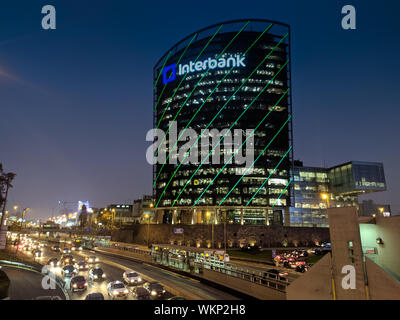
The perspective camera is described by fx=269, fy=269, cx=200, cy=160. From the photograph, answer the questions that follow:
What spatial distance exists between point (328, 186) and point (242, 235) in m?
65.1

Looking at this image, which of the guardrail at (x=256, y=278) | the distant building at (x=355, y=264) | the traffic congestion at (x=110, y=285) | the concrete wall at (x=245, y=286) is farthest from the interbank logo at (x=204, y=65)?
the distant building at (x=355, y=264)

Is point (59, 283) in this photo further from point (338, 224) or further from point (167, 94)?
point (167, 94)

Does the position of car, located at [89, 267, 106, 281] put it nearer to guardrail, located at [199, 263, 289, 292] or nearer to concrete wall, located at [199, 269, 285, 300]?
concrete wall, located at [199, 269, 285, 300]

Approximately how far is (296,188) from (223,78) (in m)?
56.4

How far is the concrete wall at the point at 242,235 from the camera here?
74.2m

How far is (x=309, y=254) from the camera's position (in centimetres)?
5169

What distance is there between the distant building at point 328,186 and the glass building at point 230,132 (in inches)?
541

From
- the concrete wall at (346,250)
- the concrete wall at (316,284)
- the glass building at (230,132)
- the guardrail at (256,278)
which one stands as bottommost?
the guardrail at (256,278)

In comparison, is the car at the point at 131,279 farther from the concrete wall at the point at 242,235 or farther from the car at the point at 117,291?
the concrete wall at the point at 242,235

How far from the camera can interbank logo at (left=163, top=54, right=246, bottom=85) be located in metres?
110

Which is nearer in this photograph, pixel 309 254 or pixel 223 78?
pixel 309 254

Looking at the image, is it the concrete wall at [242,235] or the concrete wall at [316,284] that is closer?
the concrete wall at [316,284]

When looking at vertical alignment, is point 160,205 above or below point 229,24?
below

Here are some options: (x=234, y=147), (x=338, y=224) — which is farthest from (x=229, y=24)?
(x=338, y=224)
